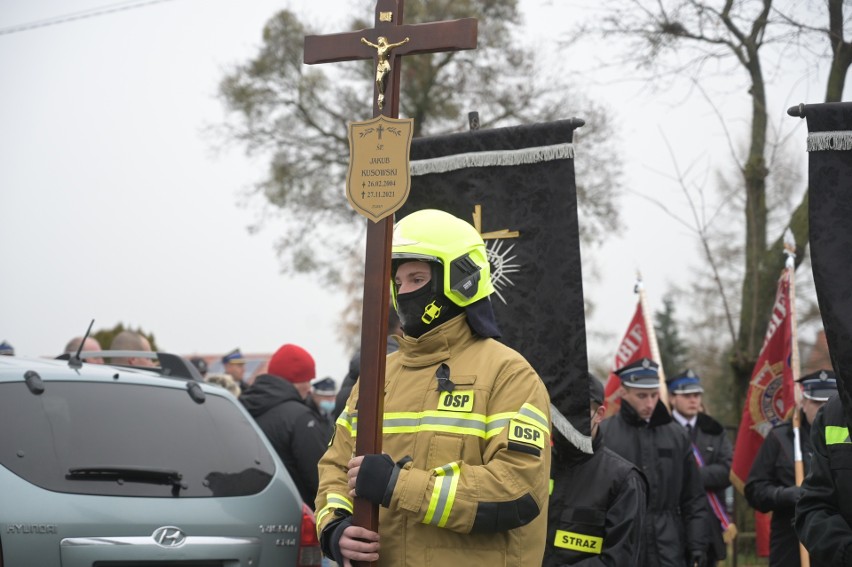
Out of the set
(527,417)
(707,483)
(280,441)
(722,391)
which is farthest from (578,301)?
(722,391)

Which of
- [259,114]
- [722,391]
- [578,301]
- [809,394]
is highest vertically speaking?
[259,114]

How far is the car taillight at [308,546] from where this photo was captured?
5.23m

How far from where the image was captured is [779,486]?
6.97 meters

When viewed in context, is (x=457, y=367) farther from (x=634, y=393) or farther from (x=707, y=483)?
(x=707, y=483)

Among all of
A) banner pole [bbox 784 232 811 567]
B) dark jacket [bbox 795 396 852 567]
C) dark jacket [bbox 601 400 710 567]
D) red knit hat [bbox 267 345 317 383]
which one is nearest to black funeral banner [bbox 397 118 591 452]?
dark jacket [bbox 795 396 852 567]

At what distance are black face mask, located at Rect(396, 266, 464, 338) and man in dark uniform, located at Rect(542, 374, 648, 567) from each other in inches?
62.6

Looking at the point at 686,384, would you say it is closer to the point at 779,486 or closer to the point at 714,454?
the point at 714,454

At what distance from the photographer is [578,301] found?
16.2 ft

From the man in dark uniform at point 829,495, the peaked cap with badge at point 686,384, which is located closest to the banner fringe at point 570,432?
the man in dark uniform at point 829,495

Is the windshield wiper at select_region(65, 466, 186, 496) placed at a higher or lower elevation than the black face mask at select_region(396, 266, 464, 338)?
lower

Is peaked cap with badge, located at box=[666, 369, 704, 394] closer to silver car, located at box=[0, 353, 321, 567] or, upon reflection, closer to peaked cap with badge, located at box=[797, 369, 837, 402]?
peaked cap with badge, located at box=[797, 369, 837, 402]

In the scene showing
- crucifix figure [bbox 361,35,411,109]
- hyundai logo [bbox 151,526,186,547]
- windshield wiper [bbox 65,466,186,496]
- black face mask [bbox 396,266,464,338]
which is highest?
crucifix figure [bbox 361,35,411,109]

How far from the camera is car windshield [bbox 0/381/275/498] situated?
4.61 metres

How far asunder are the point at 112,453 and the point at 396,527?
1878mm
